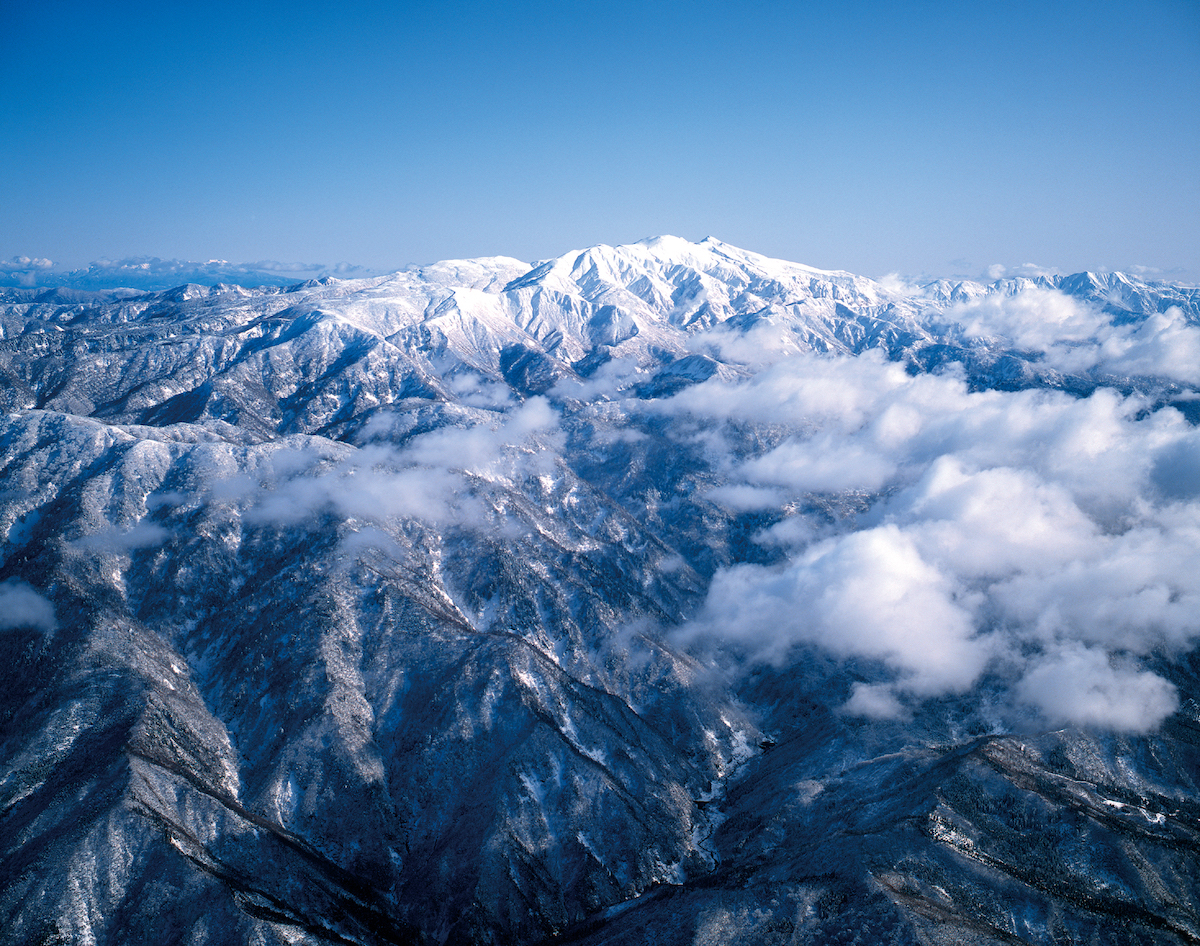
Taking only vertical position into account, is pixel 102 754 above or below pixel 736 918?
above

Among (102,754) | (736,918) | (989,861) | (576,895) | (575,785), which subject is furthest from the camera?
(575,785)

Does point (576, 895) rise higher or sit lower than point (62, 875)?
lower

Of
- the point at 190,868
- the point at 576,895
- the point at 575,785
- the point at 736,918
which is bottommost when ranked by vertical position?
the point at 576,895

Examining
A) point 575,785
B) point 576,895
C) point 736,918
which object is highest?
point 736,918

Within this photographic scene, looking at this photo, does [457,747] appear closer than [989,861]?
No

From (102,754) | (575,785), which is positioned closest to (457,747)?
(575,785)

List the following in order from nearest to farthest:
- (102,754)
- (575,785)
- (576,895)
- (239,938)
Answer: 1. (239,938)
2. (102,754)
3. (576,895)
4. (575,785)

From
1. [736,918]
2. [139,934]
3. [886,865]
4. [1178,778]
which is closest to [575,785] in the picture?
[736,918]

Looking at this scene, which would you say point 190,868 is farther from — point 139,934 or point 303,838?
point 303,838

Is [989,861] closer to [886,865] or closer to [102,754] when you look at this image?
[886,865]
